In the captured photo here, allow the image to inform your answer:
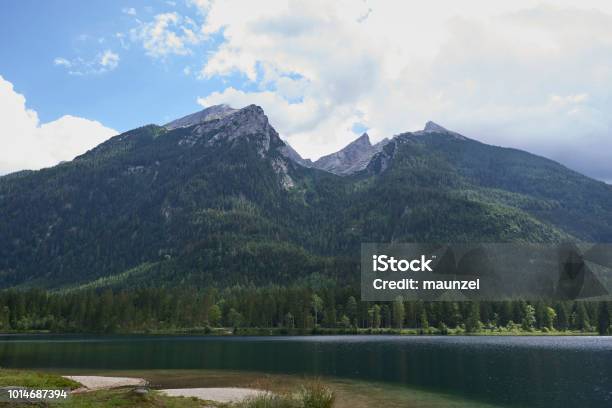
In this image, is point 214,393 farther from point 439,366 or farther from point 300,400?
point 439,366

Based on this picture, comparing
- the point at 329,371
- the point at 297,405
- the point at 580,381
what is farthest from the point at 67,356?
the point at 580,381

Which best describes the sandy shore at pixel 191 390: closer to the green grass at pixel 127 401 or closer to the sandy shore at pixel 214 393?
the sandy shore at pixel 214 393

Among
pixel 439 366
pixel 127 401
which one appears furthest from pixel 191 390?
pixel 439 366

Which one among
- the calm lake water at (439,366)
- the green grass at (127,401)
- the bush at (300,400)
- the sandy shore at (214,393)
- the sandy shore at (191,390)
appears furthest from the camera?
the calm lake water at (439,366)

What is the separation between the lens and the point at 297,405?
36.8 m

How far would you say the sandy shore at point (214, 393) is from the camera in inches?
1939

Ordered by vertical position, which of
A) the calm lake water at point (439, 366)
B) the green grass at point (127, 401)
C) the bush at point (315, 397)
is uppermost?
the bush at point (315, 397)

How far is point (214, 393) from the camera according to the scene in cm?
5359

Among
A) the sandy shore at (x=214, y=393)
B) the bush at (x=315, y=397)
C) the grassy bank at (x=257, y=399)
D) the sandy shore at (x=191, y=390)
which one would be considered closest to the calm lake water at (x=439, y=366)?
the grassy bank at (x=257, y=399)

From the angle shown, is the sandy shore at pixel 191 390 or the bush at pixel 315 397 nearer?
the bush at pixel 315 397

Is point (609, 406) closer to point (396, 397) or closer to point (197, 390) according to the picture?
point (396, 397)

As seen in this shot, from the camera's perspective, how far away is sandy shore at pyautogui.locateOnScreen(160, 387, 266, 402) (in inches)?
1939

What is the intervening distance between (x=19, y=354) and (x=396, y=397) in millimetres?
80630

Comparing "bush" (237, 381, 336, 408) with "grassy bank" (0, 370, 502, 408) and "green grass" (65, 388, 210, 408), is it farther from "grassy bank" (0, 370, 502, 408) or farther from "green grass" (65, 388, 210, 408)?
"green grass" (65, 388, 210, 408)
